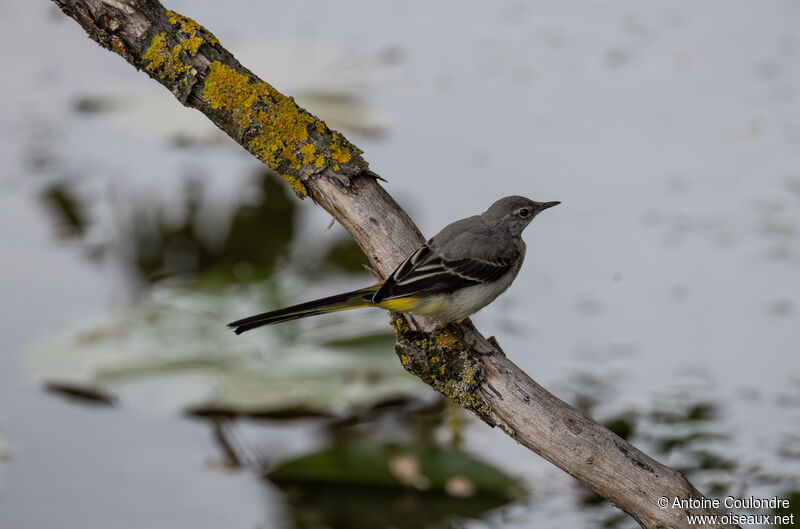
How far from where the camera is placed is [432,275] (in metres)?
2.93

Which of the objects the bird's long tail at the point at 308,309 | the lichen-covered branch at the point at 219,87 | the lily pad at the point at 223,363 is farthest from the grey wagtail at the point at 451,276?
the lily pad at the point at 223,363

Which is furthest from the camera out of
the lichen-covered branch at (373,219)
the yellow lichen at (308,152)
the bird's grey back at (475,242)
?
the bird's grey back at (475,242)

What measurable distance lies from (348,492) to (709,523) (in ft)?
5.06

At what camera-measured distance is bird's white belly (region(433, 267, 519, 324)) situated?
293 cm

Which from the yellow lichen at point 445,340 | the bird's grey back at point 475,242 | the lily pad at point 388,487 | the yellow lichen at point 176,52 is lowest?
the lily pad at point 388,487

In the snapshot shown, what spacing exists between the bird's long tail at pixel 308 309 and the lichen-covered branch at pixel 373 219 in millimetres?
117

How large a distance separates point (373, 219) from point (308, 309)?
14.3 inches

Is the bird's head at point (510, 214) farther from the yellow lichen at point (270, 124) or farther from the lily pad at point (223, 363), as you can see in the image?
the lily pad at point (223, 363)

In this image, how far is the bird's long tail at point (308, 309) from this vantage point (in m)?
2.87

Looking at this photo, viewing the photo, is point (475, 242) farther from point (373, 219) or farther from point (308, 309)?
point (308, 309)

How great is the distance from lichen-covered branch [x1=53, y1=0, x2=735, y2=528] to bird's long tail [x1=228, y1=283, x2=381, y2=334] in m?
0.12

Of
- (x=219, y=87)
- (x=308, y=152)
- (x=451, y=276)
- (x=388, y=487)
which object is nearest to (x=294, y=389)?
(x=388, y=487)

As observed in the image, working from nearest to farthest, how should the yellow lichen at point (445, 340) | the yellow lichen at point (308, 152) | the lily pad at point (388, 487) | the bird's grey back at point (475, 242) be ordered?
the yellow lichen at point (445, 340), the yellow lichen at point (308, 152), the bird's grey back at point (475, 242), the lily pad at point (388, 487)

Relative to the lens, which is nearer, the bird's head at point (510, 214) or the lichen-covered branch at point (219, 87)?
the lichen-covered branch at point (219, 87)
